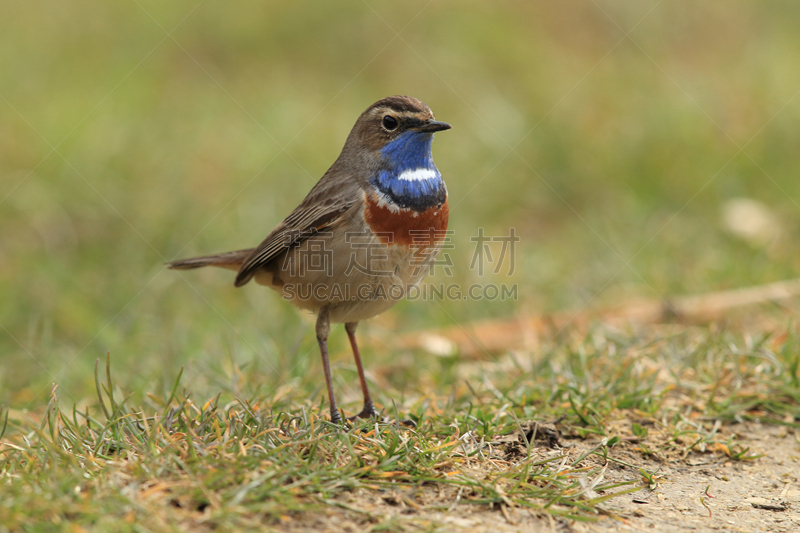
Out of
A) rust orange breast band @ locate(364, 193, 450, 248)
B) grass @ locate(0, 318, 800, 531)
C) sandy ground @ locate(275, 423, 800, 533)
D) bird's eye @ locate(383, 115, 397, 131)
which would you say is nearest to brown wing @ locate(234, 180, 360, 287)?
rust orange breast band @ locate(364, 193, 450, 248)

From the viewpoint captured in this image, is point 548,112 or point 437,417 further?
point 548,112

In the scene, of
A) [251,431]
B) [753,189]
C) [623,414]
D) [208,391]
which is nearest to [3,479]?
[251,431]

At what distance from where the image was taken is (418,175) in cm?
488

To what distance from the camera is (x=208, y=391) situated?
531cm

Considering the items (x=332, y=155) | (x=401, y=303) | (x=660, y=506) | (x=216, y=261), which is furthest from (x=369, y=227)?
(x=332, y=155)

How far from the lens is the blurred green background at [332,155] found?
6.85 m

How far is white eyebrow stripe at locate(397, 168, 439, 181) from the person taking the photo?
191 inches

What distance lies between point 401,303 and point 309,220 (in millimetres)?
2576

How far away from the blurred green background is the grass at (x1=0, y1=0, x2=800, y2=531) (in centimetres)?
4

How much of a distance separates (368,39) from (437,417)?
27.8ft

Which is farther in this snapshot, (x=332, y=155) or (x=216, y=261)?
(x=332, y=155)

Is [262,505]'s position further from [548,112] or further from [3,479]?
[548,112]

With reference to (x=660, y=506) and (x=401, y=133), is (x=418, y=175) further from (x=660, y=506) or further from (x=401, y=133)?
(x=660, y=506)

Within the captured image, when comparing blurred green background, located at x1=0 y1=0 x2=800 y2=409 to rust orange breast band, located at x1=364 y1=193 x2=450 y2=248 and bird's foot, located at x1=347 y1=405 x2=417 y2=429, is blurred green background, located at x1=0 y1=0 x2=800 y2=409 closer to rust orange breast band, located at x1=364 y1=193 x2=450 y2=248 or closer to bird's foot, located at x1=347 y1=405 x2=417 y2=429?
bird's foot, located at x1=347 y1=405 x2=417 y2=429
